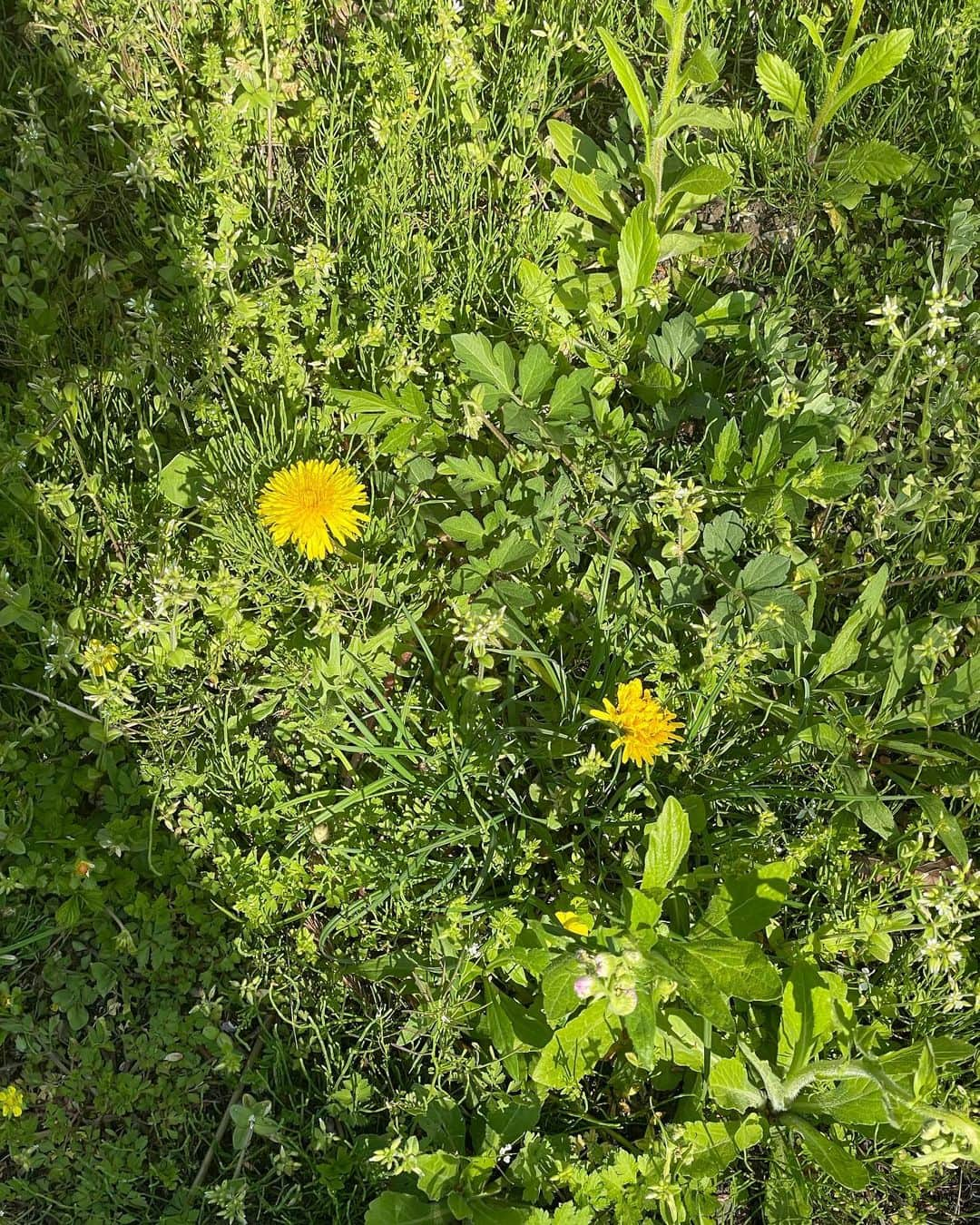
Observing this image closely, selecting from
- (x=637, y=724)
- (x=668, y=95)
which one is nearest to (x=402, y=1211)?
(x=637, y=724)

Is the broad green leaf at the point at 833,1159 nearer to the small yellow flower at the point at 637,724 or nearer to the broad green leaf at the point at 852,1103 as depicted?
the broad green leaf at the point at 852,1103

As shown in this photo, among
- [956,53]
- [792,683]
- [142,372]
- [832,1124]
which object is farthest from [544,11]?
[832,1124]

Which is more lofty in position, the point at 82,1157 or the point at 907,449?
the point at 907,449

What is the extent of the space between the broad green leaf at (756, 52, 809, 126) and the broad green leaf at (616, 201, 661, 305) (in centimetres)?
46

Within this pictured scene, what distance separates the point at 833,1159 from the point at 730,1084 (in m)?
0.23

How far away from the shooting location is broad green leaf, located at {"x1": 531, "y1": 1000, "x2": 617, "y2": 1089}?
1854 mm

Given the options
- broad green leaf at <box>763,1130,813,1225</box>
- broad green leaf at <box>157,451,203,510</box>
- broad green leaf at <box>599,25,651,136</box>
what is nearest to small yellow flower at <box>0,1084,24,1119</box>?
broad green leaf at <box>157,451,203,510</box>

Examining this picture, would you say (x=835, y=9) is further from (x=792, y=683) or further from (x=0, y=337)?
(x=0, y=337)

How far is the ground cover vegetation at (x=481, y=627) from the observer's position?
1.92m

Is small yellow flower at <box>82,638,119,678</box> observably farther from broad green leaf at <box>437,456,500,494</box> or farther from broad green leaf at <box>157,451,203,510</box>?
broad green leaf at <box>437,456,500,494</box>

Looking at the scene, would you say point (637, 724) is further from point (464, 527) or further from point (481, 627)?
point (464, 527)

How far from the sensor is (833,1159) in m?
1.81

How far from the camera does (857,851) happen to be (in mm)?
2176

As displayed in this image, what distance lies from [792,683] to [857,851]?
42cm
